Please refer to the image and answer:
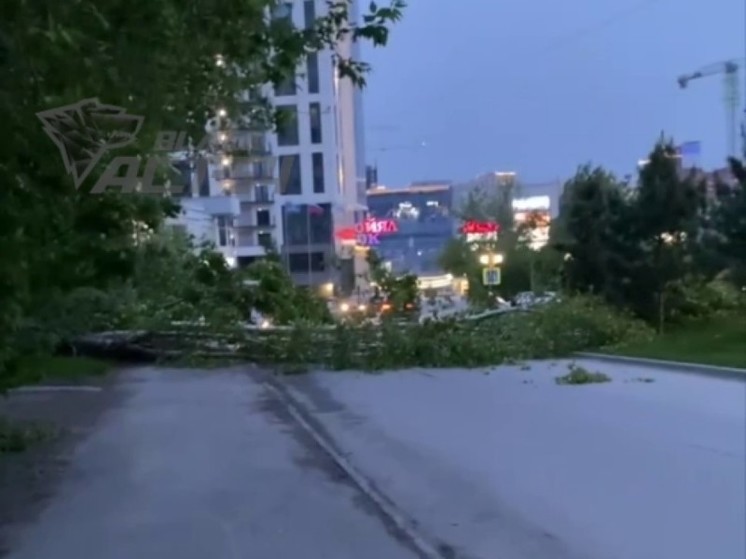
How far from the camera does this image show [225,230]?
166 feet

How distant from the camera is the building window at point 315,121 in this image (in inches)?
2159

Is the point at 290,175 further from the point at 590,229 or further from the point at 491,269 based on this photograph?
the point at 590,229

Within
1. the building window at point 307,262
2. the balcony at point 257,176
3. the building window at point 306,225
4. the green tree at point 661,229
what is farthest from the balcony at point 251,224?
the green tree at point 661,229

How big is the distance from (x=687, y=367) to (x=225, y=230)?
29930 millimetres

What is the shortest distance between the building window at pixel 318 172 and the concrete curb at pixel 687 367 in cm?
3177

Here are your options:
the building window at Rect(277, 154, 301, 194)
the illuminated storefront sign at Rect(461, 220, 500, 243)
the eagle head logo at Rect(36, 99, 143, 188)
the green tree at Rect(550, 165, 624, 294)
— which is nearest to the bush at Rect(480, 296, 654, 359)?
the green tree at Rect(550, 165, 624, 294)

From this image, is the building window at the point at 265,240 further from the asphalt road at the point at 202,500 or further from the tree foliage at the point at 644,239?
the asphalt road at the point at 202,500

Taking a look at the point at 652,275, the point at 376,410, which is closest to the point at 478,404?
the point at 376,410

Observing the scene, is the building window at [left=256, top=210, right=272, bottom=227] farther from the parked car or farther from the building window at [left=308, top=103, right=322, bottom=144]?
the parked car

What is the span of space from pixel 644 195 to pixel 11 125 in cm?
2730

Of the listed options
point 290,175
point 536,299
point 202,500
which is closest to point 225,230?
point 290,175

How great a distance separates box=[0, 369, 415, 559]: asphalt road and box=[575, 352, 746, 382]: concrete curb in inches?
273

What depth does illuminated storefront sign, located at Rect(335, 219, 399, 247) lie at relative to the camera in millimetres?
55647

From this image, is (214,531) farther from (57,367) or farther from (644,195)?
(644,195)
